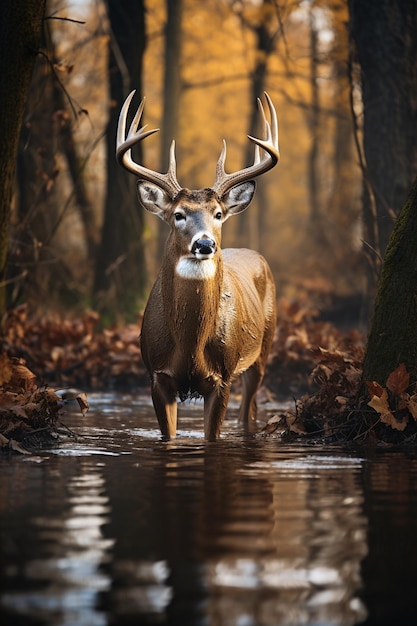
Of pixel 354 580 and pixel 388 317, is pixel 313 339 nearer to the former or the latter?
pixel 388 317

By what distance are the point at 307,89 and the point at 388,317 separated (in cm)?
4127

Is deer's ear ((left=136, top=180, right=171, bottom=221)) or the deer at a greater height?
deer's ear ((left=136, top=180, right=171, bottom=221))

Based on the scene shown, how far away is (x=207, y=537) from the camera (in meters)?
5.67

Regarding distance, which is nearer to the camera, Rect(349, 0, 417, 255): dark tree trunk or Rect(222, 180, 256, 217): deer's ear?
Rect(222, 180, 256, 217): deer's ear

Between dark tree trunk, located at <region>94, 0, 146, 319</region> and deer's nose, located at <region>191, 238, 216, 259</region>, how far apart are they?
35.2 ft

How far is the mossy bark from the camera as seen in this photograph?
9.34 metres

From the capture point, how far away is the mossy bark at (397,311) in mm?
9344

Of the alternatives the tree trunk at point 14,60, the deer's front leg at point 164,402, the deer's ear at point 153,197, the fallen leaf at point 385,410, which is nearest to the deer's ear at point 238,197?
the deer's ear at point 153,197

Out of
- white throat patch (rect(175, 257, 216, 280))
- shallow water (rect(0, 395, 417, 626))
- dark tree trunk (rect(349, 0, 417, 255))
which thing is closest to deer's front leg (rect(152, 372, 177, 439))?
white throat patch (rect(175, 257, 216, 280))

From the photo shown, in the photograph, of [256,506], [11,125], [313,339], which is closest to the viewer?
[256,506]

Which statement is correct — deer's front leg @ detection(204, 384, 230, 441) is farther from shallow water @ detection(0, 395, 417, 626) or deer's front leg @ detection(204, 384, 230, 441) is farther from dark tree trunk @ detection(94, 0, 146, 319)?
dark tree trunk @ detection(94, 0, 146, 319)

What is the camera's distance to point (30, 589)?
4672 mm

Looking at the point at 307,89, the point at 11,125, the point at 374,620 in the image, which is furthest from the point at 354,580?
the point at 307,89

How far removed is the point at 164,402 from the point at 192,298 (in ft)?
2.75
